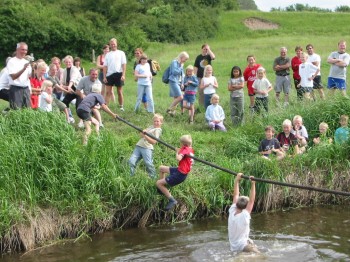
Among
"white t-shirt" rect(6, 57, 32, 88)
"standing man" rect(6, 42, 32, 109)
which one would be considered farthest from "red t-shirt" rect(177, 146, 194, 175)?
"white t-shirt" rect(6, 57, 32, 88)

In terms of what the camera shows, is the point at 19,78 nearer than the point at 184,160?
No

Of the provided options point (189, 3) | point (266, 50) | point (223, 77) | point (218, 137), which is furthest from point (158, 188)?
point (189, 3)

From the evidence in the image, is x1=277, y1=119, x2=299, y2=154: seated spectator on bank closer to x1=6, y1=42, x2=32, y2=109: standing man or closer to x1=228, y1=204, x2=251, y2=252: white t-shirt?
x1=228, y1=204, x2=251, y2=252: white t-shirt

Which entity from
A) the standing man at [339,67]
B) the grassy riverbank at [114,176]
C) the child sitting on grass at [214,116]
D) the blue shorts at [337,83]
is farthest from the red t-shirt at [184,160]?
the blue shorts at [337,83]

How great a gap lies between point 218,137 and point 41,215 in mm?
6446

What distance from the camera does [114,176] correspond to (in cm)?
1413

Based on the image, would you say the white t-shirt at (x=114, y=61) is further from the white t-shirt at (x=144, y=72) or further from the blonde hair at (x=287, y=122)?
the blonde hair at (x=287, y=122)

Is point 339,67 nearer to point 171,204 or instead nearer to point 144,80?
point 144,80

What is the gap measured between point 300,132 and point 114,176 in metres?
5.18

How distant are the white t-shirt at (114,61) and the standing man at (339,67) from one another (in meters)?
6.11

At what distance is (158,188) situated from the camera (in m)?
14.0

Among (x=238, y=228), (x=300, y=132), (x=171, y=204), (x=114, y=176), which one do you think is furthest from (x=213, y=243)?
(x=300, y=132)

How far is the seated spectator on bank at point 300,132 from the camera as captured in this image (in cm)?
1672

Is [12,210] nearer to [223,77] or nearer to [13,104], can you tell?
[13,104]
